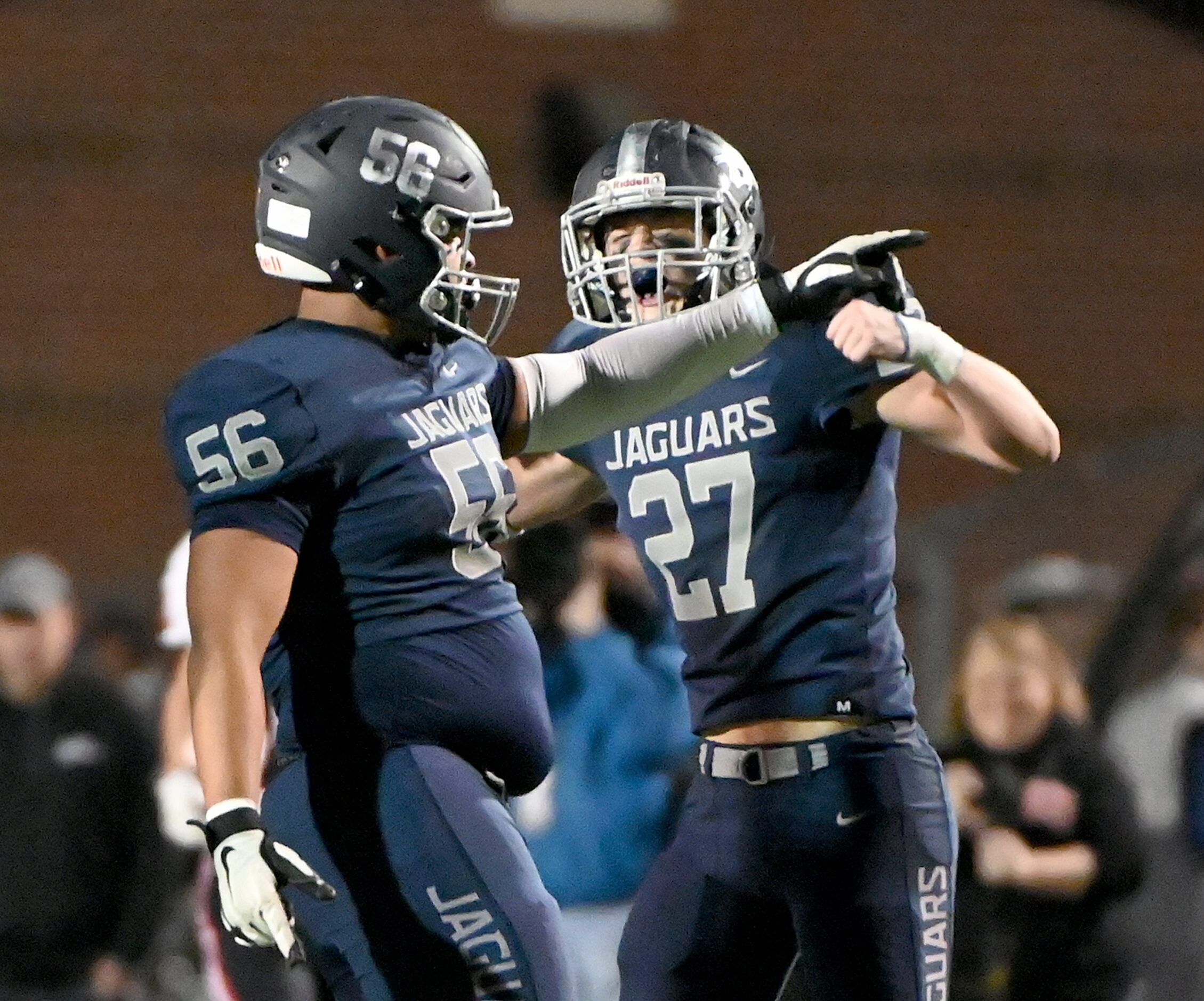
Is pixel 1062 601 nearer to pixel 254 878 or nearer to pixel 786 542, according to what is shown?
pixel 786 542

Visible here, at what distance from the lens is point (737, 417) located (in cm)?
318

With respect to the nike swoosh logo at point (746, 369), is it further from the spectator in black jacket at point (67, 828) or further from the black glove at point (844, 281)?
the spectator in black jacket at point (67, 828)

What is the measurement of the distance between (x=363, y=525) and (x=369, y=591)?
87mm

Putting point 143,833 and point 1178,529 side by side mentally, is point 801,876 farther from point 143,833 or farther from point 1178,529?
point 1178,529

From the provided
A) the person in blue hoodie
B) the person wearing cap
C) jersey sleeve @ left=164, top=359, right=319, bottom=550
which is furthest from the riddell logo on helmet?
the person wearing cap

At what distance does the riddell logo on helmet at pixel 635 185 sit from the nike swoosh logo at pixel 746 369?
0.31 m

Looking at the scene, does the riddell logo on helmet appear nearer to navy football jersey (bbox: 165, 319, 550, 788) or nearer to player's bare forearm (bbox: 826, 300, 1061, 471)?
player's bare forearm (bbox: 826, 300, 1061, 471)

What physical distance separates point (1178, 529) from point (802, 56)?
7.40 m

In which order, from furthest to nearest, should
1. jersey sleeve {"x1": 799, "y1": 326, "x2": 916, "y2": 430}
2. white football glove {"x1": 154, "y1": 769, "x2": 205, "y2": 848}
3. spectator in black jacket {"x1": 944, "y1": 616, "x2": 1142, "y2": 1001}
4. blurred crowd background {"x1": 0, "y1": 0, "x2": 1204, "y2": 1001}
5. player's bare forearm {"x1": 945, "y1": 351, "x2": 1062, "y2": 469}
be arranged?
blurred crowd background {"x1": 0, "y1": 0, "x2": 1204, "y2": 1001}
white football glove {"x1": 154, "y1": 769, "x2": 205, "y2": 848}
spectator in black jacket {"x1": 944, "y1": 616, "x2": 1142, "y2": 1001}
jersey sleeve {"x1": 799, "y1": 326, "x2": 916, "y2": 430}
player's bare forearm {"x1": 945, "y1": 351, "x2": 1062, "y2": 469}

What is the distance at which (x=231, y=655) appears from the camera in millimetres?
2488

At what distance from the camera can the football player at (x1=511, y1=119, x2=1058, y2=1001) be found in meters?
3.03

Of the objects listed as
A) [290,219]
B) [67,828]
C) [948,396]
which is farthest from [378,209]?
[67,828]

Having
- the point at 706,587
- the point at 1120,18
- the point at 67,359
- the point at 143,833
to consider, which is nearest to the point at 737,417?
the point at 706,587

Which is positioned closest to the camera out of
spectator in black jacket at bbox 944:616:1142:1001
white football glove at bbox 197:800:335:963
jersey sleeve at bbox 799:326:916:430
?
white football glove at bbox 197:800:335:963
